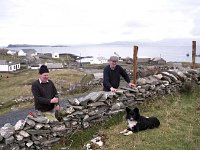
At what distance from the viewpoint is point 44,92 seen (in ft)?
28.9

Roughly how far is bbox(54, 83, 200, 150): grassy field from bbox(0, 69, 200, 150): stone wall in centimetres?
27

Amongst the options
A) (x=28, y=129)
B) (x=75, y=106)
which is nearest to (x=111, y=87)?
(x=75, y=106)

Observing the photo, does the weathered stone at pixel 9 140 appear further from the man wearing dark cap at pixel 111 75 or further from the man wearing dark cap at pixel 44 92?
the man wearing dark cap at pixel 111 75

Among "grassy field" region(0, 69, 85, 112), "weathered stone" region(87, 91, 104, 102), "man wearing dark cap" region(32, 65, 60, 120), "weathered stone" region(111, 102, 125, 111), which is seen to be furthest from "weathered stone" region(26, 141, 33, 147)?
"grassy field" region(0, 69, 85, 112)

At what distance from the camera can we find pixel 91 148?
337 inches

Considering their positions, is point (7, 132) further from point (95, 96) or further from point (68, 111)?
point (95, 96)

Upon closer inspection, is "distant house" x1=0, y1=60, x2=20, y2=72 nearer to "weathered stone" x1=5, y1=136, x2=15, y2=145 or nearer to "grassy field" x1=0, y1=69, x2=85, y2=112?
"grassy field" x1=0, y1=69, x2=85, y2=112

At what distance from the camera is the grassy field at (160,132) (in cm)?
830

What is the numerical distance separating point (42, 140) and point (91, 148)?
4.48ft

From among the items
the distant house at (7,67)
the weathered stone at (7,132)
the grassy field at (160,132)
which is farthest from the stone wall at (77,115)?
the distant house at (7,67)

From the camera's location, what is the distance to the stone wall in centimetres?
848

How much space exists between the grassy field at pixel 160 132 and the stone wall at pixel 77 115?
0.87 feet

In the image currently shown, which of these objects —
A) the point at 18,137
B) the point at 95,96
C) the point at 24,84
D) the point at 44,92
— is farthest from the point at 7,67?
the point at 18,137

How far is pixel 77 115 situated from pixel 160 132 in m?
2.43
